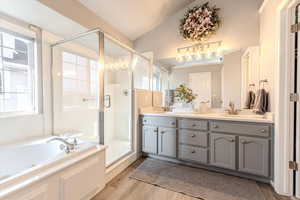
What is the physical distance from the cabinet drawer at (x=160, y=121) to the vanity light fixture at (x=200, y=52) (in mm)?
1207

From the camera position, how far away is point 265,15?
2.00 meters

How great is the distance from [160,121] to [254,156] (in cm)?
132

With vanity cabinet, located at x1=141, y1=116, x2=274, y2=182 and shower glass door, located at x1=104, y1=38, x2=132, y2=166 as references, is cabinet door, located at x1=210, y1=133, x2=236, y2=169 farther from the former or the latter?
shower glass door, located at x1=104, y1=38, x2=132, y2=166

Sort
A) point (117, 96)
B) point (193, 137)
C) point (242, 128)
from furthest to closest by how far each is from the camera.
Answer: point (117, 96) → point (193, 137) → point (242, 128)

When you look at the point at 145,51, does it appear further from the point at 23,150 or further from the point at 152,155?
the point at 23,150

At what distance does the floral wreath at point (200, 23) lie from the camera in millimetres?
2518

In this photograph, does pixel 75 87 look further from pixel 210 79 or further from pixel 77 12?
pixel 210 79

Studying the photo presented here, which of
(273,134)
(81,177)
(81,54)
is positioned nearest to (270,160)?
(273,134)

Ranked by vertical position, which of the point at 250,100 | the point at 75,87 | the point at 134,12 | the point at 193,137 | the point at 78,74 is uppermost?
the point at 134,12

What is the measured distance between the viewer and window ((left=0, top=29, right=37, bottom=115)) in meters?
1.80

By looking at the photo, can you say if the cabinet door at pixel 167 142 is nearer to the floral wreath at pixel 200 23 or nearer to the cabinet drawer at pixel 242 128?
the cabinet drawer at pixel 242 128

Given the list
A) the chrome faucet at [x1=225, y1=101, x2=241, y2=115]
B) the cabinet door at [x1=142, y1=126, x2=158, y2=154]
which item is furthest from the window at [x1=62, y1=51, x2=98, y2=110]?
the chrome faucet at [x1=225, y1=101, x2=241, y2=115]

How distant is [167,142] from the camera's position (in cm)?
237

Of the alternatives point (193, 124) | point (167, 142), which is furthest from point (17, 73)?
point (193, 124)
